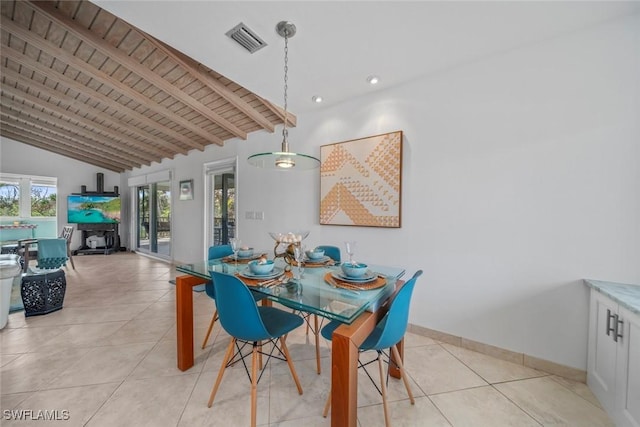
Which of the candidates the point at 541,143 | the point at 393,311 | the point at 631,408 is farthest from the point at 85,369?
the point at 541,143

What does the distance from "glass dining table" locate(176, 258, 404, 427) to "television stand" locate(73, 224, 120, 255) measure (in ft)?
23.4

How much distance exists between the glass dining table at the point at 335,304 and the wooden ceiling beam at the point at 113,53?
239 cm

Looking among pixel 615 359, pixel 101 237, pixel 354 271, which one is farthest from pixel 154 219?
pixel 615 359

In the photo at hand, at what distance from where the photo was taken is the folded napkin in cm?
376

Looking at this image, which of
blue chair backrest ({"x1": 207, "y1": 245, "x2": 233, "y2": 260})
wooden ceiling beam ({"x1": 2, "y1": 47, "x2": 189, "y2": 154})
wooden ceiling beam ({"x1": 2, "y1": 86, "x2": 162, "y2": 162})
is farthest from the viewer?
wooden ceiling beam ({"x1": 2, "y1": 86, "x2": 162, "y2": 162})

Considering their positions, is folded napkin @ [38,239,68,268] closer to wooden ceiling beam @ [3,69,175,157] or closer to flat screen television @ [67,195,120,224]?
wooden ceiling beam @ [3,69,175,157]

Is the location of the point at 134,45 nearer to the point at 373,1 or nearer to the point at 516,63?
the point at 373,1

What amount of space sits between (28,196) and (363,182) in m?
8.92

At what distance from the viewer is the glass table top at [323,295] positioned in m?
1.17

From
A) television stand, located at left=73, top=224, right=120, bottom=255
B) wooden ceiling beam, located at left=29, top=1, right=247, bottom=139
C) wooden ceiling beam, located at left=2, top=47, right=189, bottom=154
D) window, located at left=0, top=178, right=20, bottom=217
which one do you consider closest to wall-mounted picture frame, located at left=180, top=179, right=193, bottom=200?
wooden ceiling beam, located at left=2, top=47, right=189, bottom=154

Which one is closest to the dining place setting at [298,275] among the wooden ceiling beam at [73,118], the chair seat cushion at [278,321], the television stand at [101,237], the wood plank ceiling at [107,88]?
the chair seat cushion at [278,321]

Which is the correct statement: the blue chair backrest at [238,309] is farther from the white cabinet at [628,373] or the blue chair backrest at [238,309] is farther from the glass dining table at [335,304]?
the white cabinet at [628,373]

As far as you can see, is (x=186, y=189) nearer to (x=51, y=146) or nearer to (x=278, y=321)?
(x=51, y=146)

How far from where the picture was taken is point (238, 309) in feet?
4.35
